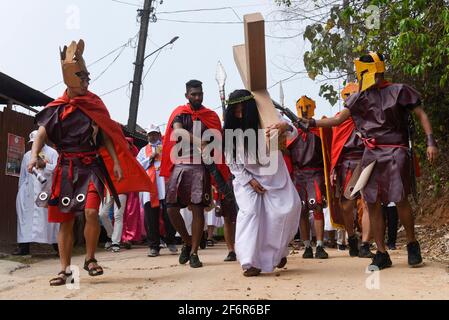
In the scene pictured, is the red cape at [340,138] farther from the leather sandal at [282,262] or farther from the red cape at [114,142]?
the red cape at [114,142]

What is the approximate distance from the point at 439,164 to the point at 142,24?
10.4m

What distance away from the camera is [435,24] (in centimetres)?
802

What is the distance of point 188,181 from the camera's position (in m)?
7.00

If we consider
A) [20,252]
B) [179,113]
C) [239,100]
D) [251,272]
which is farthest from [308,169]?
[20,252]

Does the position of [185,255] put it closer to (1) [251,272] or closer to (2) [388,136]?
(1) [251,272]

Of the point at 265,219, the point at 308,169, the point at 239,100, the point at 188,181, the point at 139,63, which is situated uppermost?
the point at 139,63

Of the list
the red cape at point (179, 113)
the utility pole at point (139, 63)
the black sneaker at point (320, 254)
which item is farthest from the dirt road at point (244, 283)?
the utility pole at point (139, 63)

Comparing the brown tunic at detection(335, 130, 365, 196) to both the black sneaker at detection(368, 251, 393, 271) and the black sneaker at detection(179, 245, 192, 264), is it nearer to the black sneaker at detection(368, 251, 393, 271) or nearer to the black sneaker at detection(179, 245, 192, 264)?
the black sneaker at detection(368, 251, 393, 271)

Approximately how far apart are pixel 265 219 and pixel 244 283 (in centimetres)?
89

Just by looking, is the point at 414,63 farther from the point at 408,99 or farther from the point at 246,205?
the point at 246,205

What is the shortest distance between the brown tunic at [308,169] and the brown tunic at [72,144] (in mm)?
3323

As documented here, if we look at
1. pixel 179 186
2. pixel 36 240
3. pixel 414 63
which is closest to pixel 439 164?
pixel 414 63

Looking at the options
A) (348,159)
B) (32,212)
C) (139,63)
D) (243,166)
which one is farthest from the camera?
(139,63)

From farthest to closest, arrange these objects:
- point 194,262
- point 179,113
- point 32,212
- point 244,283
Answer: point 32,212 → point 179,113 → point 194,262 → point 244,283
